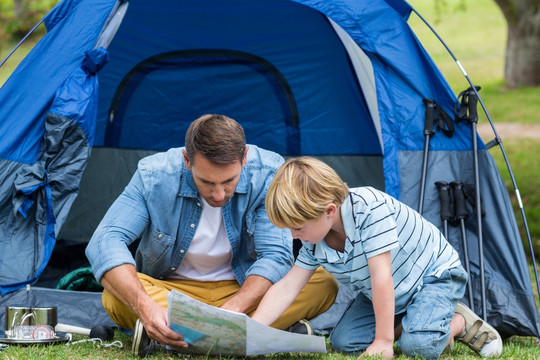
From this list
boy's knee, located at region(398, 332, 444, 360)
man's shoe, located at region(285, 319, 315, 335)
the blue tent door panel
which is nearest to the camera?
boy's knee, located at region(398, 332, 444, 360)

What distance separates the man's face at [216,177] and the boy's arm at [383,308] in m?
0.58

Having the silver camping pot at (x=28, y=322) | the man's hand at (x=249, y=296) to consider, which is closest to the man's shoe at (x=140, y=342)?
the man's hand at (x=249, y=296)

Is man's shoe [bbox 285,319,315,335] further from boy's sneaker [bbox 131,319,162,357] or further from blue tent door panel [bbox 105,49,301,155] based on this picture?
blue tent door panel [bbox 105,49,301,155]

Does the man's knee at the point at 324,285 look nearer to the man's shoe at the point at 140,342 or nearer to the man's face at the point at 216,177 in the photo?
the man's face at the point at 216,177

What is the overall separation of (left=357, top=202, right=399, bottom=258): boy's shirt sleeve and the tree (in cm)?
497

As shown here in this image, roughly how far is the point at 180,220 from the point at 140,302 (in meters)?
0.48

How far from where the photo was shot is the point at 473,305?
3.13 metres

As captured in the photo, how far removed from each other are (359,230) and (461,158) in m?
1.16

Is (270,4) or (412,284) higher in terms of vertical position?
(270,4)

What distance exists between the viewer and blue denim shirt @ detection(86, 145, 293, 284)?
8.61 ft

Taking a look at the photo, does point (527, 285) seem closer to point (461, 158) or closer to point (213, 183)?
point (461, 158)

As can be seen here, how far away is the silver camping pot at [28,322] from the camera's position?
261 centimetres

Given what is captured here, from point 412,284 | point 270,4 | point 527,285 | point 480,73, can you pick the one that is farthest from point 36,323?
point 480,73

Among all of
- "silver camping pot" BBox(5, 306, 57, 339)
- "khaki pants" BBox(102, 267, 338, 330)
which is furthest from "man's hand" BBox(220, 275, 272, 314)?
"silver camping pot" BBox(5, 306, 57, 339)
